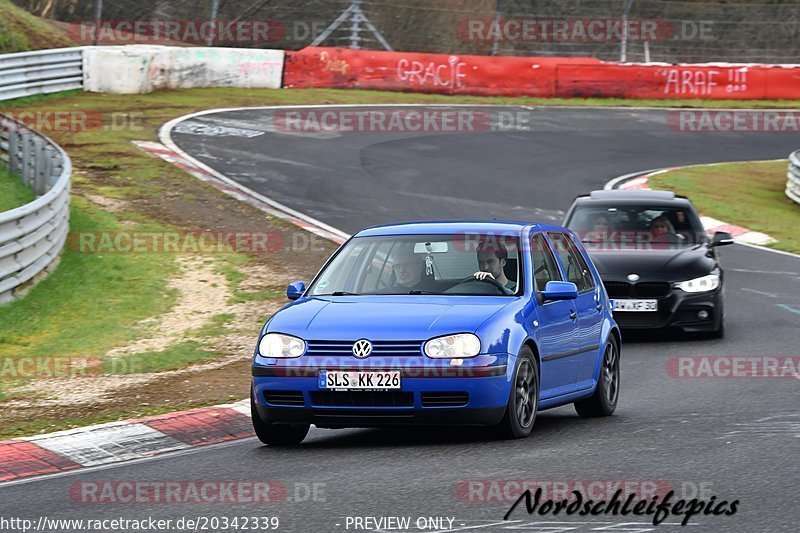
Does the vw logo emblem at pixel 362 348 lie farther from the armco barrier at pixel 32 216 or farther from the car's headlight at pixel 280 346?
the armco barrier at pixel 32 216

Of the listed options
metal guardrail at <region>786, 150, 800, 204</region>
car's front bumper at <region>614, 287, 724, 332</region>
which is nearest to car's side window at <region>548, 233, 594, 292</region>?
car's front bumper at <region>614, 287, 724, 332</region>

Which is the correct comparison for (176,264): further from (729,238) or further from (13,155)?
(729,238)

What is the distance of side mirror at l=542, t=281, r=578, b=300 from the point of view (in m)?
9.40

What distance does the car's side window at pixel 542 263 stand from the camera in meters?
9.77

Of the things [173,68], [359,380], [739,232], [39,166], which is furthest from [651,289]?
[173,68]

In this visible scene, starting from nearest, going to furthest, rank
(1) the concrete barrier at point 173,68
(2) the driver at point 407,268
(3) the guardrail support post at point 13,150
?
1. (2) the driver at point 407,268
2. (3) the guardrail support post at point 13,150
3. (1) the concrete barrier at point 173,68

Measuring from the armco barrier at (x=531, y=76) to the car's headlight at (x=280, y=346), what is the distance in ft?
93.1

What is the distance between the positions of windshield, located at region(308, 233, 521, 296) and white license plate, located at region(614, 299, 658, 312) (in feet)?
16.8

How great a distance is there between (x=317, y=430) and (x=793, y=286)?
32.2 feet

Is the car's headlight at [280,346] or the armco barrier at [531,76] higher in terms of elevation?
the car's headlight at [280,346]

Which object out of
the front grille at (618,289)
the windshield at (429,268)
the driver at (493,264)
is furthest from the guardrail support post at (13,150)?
the driver at (493,264)

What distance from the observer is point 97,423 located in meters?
10.2

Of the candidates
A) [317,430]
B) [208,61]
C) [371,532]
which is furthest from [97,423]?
[208,61]

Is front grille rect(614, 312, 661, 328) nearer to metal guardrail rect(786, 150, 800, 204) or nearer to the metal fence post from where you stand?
the metal fence post
